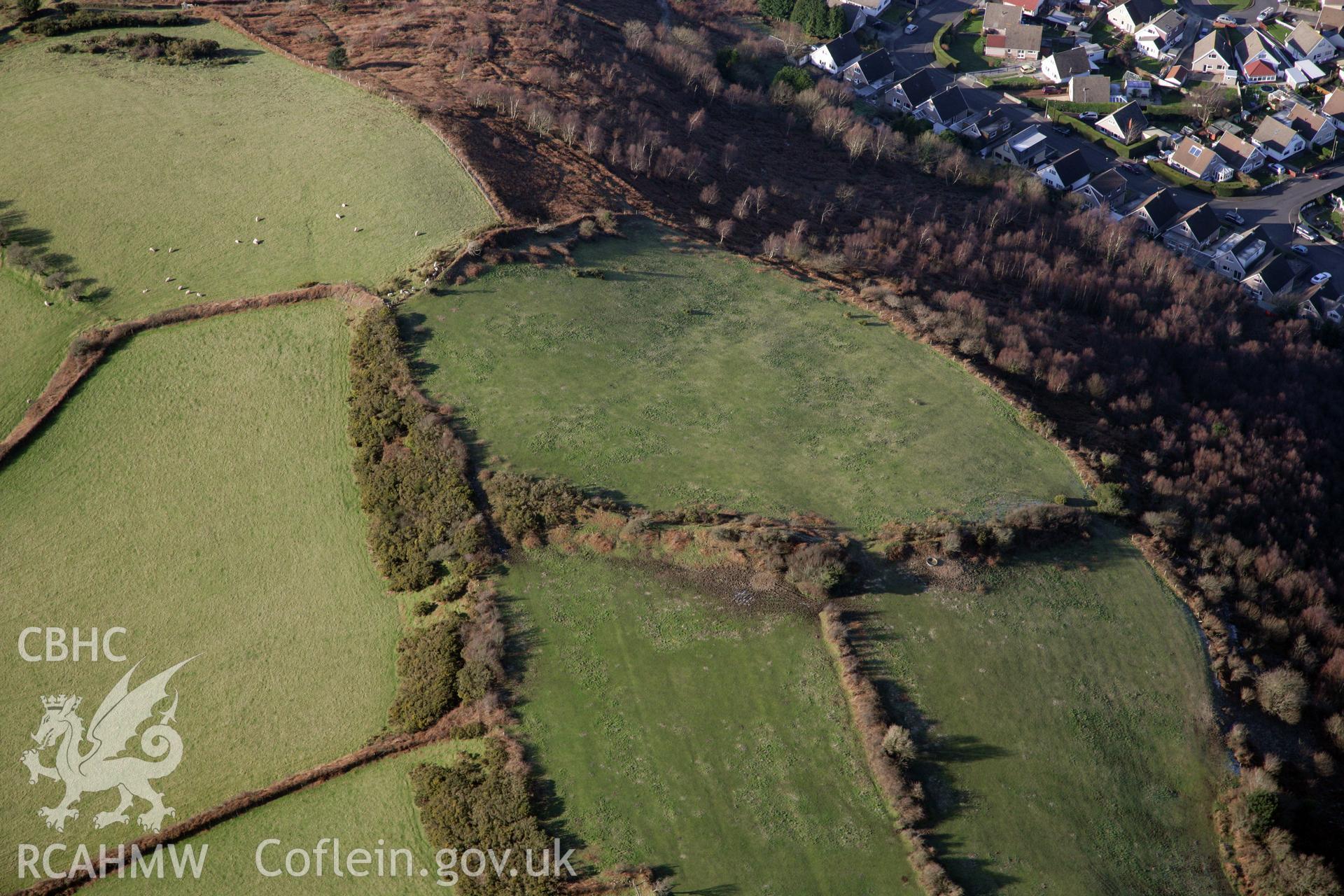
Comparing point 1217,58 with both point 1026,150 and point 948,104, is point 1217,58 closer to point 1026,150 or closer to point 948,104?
point 1026,150

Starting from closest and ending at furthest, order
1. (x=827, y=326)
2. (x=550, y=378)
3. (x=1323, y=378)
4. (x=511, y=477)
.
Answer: (x=511, y=477) < (x=550, y=378) < (x=827, y=326) < (x=1323, y=378)

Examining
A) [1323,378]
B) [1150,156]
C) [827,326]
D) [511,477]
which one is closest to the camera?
[511,477]

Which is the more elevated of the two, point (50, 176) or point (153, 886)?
point (50, 176)

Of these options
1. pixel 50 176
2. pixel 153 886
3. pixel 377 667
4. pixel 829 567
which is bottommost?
pixel 153 886

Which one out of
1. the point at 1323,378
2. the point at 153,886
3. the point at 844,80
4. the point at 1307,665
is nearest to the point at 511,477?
the point at 153,886

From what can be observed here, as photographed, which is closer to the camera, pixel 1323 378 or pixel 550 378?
pixel 550 378

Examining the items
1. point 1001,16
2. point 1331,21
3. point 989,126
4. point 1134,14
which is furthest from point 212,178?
point 1331,21

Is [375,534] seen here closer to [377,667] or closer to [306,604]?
[306,604]
